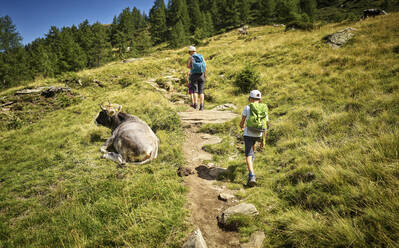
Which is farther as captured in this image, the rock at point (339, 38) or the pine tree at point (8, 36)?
the pine tree at point (8, 36)

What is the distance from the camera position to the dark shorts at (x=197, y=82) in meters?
9.01

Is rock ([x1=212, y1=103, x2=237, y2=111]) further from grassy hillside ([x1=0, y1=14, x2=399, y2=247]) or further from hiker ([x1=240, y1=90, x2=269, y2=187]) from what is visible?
hiker ([x1=240, y1=90, x2=269, y2=187])

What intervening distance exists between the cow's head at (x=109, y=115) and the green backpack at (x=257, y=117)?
5322 mm

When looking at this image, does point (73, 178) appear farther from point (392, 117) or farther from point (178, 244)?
point (392, 117)

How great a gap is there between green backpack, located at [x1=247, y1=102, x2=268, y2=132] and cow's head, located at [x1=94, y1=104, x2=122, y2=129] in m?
5.32

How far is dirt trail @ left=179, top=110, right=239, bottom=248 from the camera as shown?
304 cm

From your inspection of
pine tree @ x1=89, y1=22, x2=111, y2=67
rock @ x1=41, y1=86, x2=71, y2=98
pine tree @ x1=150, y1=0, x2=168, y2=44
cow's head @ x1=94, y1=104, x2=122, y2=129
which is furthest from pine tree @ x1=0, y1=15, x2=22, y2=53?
cow's head @ x1=94, y1=104, x2=122, y2=129

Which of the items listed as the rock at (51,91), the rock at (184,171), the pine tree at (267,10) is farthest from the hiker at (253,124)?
the pine tree at (267,10)

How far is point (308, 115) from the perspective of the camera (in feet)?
23.0

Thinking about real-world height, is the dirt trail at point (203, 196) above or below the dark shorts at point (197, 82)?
below

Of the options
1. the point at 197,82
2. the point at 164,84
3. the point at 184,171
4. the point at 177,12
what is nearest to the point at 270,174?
the point at 184,171

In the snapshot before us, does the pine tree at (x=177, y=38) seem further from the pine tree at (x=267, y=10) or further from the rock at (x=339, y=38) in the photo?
the rock at (x=339, y=38)

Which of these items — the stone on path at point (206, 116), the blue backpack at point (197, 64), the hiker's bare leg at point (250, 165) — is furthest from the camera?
the blue backpack at point (197, 64)

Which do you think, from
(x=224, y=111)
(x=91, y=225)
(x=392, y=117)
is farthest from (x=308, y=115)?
(x=91, y=225)
